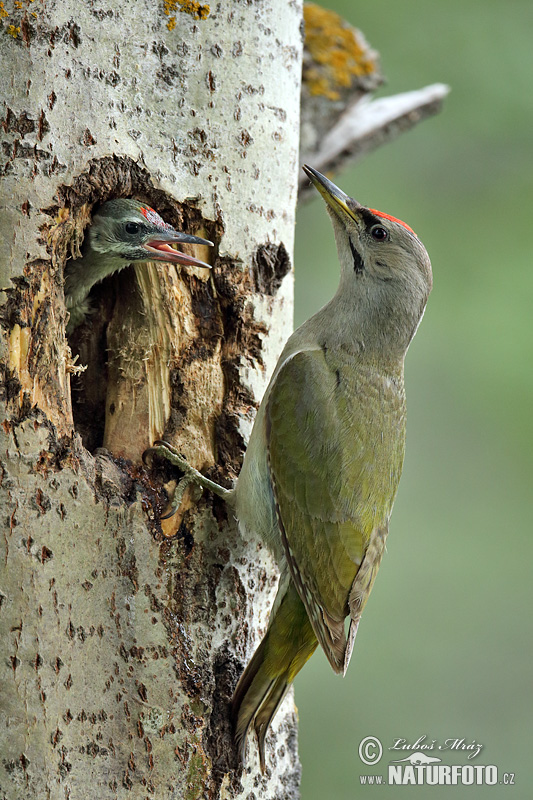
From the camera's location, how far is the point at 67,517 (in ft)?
7.65

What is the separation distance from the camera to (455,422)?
679cm

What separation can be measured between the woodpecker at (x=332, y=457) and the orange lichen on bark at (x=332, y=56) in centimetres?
146

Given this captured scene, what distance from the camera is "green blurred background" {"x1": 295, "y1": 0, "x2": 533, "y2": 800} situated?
244 inches

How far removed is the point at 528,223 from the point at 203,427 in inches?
172

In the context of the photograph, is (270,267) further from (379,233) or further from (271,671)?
(271,671)

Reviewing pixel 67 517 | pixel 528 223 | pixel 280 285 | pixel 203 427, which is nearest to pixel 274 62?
pixel 280 285

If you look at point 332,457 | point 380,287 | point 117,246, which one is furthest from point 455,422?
point 117,246

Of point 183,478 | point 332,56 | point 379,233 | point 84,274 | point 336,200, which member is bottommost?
point 183,478

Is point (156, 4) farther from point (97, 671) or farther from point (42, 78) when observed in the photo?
point (97, 671)

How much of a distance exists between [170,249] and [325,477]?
0.89 meters

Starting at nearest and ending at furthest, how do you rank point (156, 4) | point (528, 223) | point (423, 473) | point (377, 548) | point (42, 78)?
point (42, 78), point (156, 4), point (377, 548), point (528, 223), point (423, 473)

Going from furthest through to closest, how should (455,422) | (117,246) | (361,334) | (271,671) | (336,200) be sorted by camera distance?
(455,422), (336,200), (361,334), (117,246), (271,671)

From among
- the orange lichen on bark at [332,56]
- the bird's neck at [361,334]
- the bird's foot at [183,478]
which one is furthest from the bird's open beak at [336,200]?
the orange lichen on bark at [332,56]

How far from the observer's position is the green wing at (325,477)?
2822mm
